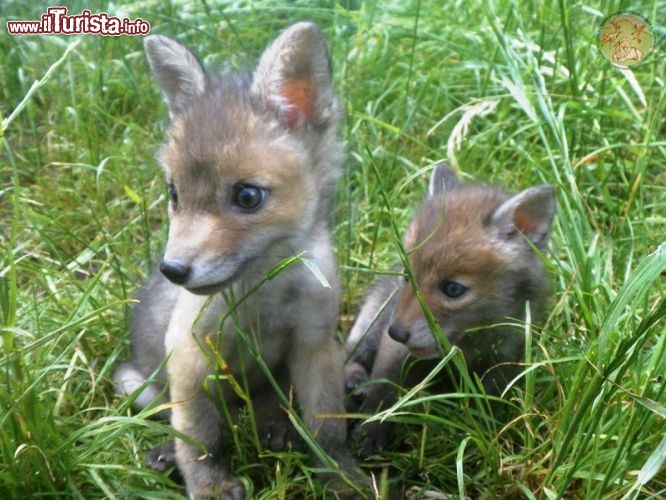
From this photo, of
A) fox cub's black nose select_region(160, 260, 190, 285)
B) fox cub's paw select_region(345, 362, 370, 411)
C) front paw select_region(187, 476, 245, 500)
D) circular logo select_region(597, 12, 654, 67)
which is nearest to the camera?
fox cub's black nose select_region(160, 260, 190, 285)

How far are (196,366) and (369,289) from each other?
4.14 ft

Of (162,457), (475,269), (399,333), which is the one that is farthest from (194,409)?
(475,269)

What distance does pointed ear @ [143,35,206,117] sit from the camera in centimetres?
319

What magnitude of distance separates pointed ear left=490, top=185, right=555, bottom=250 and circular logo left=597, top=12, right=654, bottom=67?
4.48 ft

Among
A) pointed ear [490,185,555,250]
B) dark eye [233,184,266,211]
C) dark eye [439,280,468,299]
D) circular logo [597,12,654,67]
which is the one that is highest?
circular logo [597,12,654,67]

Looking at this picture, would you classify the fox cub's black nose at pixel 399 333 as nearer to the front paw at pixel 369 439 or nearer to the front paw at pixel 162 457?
the front paw at pixel 369 439

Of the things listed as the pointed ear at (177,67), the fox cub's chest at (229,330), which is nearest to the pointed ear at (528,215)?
the fox cub's chest at (229,330)

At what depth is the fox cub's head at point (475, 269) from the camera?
11.7 ft

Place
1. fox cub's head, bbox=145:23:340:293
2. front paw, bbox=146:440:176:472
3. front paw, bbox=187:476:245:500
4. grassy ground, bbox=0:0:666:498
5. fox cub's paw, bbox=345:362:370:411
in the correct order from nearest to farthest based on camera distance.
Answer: fox cub's head, bbox=145:23:340:293
grassy ground, bbox=0:0:666:498
front paw, bbox=187:476:245:500
front paw, bbox=146:440:176:472
fox cub's paw, bbox=345:362:370:411

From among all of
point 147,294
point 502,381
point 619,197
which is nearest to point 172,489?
point 147,294

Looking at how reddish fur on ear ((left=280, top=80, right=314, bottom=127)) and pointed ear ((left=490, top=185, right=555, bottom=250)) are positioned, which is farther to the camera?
pointed ear ((left=490, top=185, right=555, bottom=250))

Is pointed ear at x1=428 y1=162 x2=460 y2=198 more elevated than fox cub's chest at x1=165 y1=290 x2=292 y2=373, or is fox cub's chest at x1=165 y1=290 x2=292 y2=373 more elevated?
pointed ear at x1=428 y1=162 x2=460 y2=198

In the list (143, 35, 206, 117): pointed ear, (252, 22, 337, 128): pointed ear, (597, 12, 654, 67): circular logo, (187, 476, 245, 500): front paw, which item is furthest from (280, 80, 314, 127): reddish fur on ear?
(597, 12, 654, 67): circular logo

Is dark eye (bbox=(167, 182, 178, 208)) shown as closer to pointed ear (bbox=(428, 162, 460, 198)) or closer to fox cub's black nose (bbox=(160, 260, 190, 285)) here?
fox cub's black nose (bbox=(160, 260, 190, 285))
